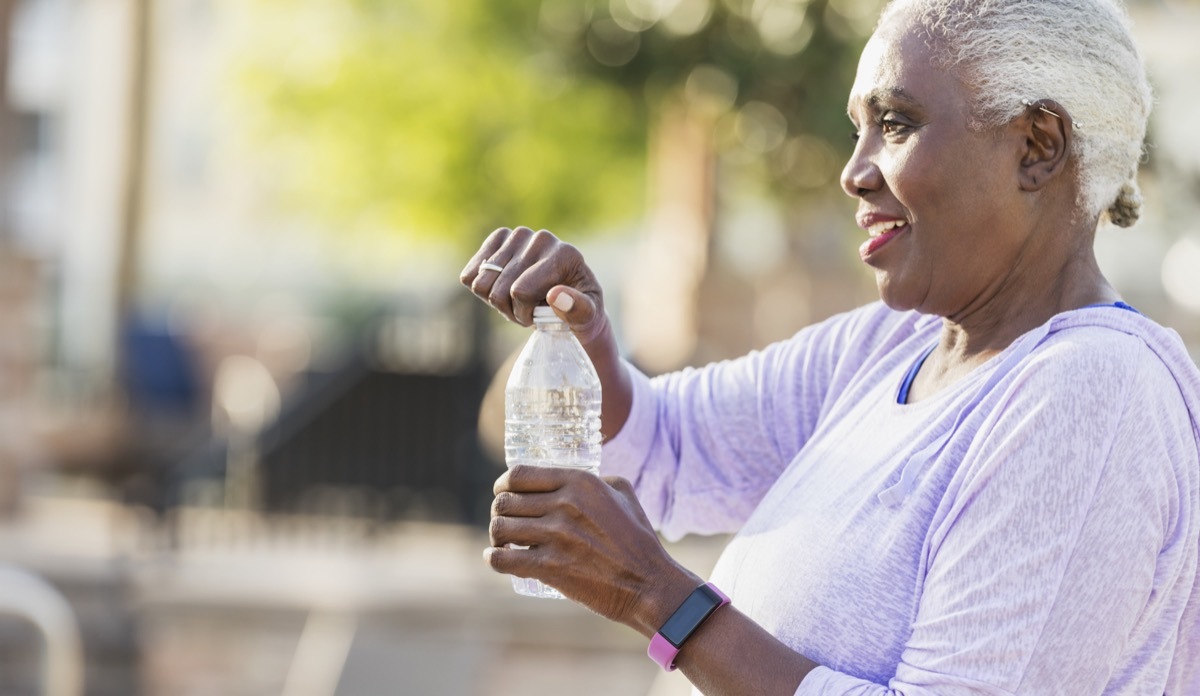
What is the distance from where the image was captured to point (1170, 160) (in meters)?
7.27

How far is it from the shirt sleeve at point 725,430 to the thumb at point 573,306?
228 mm

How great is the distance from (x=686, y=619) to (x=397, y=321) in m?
9.22

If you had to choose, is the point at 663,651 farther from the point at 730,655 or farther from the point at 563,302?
the point at 563,302

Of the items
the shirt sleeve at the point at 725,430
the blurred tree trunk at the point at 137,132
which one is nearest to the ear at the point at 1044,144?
the shirt sleeve at the point at 725,430

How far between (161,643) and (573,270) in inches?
243

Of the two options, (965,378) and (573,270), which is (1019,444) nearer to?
(965,378)

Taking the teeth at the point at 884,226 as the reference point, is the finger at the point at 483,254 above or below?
below

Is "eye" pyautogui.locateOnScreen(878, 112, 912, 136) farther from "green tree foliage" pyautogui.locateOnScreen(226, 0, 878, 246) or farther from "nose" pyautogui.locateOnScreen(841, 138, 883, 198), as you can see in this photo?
"green tree foliage" pyautogui.locateOnScreen(226, 0, 878, 246)

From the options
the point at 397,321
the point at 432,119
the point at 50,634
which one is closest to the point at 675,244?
the point at 432,119

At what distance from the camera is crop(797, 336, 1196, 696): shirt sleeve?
1.77 m

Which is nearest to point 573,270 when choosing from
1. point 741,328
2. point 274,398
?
point 274,398

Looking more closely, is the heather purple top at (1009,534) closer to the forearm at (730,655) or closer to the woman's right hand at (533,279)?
the forearm at (730,655)

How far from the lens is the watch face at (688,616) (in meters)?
1.95

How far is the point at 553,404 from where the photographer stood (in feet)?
8.66
